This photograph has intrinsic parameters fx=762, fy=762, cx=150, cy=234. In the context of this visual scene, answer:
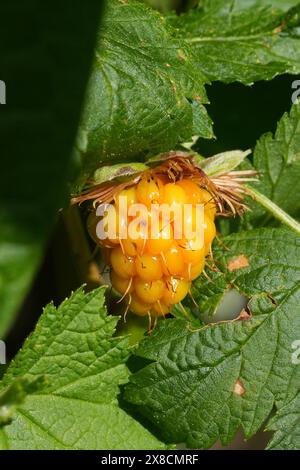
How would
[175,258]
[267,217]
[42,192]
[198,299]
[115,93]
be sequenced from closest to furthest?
[42,192] → [115,93] → [175,258] → [198,299] → [267,217]

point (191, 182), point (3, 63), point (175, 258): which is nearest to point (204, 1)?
point (191, 182)

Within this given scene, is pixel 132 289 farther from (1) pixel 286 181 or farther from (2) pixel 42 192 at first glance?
(2) pixel 42 192

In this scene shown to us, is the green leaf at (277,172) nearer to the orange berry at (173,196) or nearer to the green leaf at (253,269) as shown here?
the green leaf at (253,269)

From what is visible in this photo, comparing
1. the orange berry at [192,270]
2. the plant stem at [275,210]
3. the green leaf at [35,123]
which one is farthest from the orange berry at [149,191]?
the green leaf at [35,123]

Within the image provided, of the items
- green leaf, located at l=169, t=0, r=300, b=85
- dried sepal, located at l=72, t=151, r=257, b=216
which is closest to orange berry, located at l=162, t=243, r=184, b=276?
dried sepal, located at l=72, t=151, r=257, b=216

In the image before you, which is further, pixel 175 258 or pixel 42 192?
pixel 175 258
